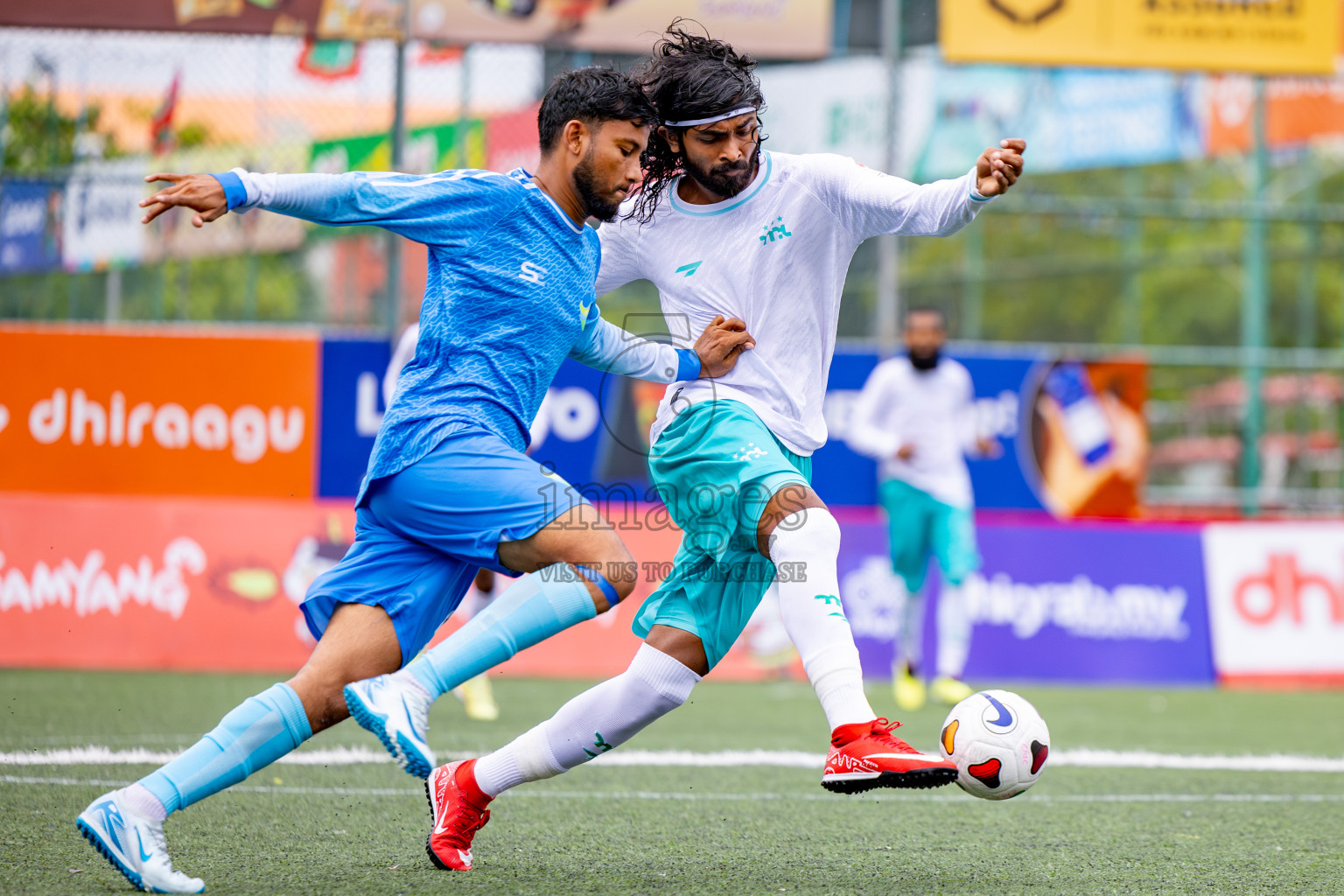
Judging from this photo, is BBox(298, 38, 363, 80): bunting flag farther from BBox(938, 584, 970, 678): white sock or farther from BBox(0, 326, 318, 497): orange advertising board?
BBox(938, 584, 970, 678): white sock

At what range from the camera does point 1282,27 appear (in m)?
11.5

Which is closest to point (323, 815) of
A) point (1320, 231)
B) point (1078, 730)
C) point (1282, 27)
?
point (1078, 730)

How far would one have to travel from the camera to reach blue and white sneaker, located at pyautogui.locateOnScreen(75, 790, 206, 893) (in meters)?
3.20

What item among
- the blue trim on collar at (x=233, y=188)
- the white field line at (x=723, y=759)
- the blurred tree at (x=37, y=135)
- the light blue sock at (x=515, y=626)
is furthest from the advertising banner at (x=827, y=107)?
the blue trim on collar at (x=233, y=188)

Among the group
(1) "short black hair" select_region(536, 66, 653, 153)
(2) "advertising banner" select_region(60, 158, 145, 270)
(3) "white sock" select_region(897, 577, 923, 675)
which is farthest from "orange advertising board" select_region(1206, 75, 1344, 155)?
(1) "short black hair" select_region(536, 66, 653, 153)

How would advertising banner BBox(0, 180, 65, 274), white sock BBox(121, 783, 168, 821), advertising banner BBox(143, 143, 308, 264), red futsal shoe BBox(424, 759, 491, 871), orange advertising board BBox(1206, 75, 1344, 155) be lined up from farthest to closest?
orange advertising board BBox(1206, 75, 1344, 155), advertising banner BBox(143, 143, 308, 264), advertising banner BBox(0, 180, 65, 274), red futsal shoe BBox(424, 759, 491, 871), white sock BBox(121, 783, 168, 821)

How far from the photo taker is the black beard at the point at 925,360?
934 centimetres

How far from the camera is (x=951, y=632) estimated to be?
9.12 m

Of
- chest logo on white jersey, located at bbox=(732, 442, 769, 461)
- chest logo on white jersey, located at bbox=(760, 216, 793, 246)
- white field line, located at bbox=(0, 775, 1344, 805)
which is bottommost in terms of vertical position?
white field line, located at bbox=(0, 775, 1344, 805)

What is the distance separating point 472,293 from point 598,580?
0.72m

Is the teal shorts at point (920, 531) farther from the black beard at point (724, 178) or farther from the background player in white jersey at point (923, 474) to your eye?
the black beard at point (724, 178)

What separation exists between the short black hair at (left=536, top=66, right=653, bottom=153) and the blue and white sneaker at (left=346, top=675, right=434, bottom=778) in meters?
1.32

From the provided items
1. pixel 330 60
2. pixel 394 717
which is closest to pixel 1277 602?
pixel 330 60

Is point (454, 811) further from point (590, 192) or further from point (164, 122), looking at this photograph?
point (164, 122)
